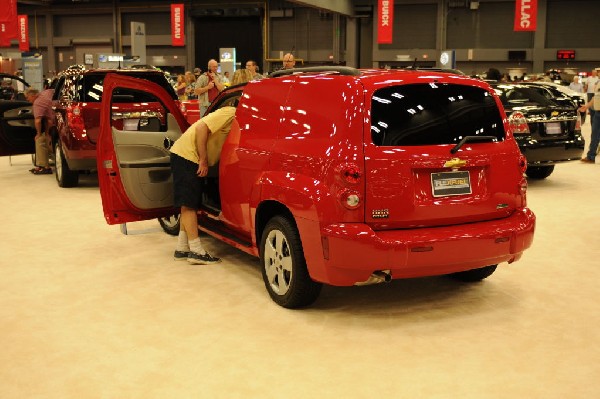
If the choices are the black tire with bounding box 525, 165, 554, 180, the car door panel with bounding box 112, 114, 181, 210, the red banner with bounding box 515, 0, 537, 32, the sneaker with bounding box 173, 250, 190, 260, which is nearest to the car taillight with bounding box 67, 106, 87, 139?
the car door panel with bounding box 112, 114, 181, 210

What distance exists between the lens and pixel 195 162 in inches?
223

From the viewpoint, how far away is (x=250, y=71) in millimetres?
13938

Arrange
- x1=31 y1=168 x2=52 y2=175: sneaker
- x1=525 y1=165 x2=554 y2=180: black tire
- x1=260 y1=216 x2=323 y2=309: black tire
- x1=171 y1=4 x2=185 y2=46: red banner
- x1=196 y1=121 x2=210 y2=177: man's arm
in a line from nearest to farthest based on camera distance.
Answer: x1=260 y1=216 x2=323 y2=309: black tire, x1=196 y1=121 x2=210 y2=177: man's arm, x1=525 y1=165 x2=554 y2=180: black tire, x1=31 y1=168 x2=52 y2=175: sneaker, x1=171 y1=4 x2=185 y2=46: red banner

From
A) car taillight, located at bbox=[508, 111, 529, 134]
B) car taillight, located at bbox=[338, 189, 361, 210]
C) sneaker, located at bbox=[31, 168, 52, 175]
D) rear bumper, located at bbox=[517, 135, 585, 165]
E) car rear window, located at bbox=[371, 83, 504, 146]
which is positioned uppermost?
car rear window, located at bbox=[371, 83, 504, 146]

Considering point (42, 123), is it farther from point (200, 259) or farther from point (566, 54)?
point (566, 54)

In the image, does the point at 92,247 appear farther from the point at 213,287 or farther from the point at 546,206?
the point at 546,206

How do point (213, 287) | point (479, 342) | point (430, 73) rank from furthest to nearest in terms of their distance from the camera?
point (213, 287) < point (430, 73) < point (479, 342)

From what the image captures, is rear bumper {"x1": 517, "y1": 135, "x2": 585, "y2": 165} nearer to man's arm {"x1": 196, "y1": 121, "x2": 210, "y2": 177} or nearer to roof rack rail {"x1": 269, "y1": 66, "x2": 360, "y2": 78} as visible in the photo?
roof rack rail {"x1": 269, "y1": 66, "x2": 360, "y2": 78}

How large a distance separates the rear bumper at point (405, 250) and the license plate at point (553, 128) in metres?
5.81

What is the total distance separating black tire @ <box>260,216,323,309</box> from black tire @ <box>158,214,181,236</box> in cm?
220

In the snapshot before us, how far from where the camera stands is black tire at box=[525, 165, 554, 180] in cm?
1095

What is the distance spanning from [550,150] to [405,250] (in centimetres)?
649

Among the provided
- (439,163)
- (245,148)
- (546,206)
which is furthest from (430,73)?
(546,206)

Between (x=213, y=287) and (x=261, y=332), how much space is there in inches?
42.6
